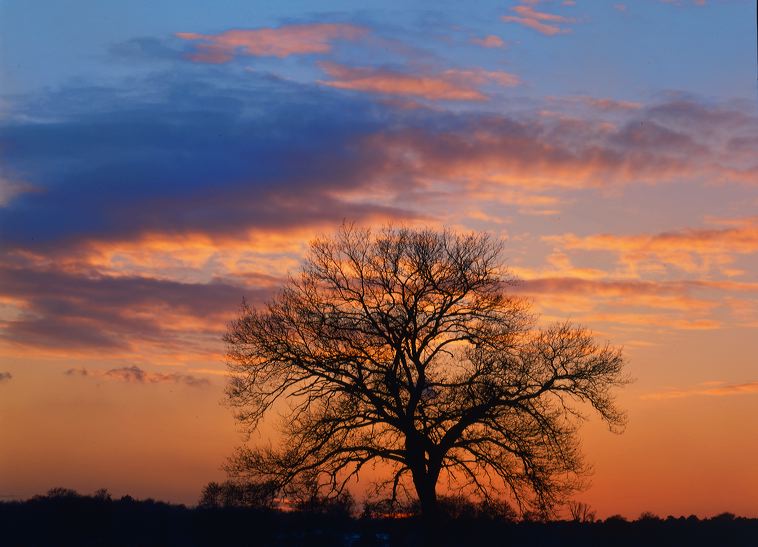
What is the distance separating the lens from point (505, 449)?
30.5m

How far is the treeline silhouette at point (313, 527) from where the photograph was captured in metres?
31.6

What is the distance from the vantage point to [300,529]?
35.0 m

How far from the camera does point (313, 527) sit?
34562mm

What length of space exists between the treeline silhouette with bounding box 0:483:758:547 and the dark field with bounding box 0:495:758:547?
1.5 inches

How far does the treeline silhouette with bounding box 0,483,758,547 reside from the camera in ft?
104

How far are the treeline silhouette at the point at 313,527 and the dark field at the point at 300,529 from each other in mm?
39

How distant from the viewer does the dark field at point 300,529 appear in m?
33.4

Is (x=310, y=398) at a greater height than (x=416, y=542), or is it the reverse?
(x=310, y=398)

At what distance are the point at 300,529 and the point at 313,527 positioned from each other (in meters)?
0.69

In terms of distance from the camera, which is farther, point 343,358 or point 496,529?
point 496,529

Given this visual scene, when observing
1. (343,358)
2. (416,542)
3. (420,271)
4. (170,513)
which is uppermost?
(420,271)

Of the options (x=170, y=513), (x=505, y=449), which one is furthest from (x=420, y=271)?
(x=170, y=513)

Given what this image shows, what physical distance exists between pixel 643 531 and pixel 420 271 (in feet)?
51.2

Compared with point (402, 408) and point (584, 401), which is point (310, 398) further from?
point (584, 401)
